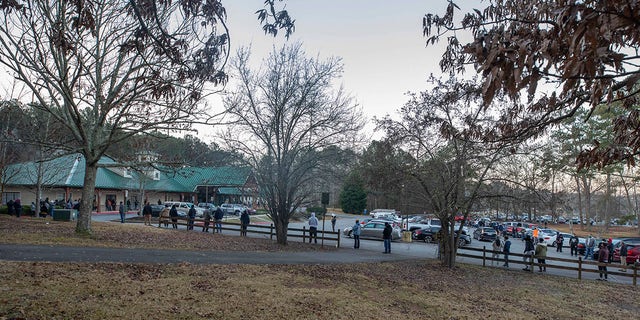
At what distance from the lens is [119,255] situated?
12.1m

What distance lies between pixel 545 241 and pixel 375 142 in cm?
2677

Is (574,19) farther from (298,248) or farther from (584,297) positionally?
(298,248)

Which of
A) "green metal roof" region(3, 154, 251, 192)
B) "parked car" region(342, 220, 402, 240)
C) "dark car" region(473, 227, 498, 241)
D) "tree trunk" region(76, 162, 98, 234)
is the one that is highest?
"green metal roof" region(3, 154, 251, 192)

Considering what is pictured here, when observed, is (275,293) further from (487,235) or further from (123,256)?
(487,235)

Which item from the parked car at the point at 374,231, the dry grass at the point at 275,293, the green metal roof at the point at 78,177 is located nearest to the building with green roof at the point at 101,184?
the green metal roof at the point at 78,177

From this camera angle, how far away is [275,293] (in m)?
8.99

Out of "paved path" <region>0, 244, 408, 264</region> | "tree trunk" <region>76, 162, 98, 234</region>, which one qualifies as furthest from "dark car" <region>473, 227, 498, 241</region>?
"tree trunk" <region>76, 162, 98, 234</region>

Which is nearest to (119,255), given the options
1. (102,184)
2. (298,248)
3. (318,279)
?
(318,279)

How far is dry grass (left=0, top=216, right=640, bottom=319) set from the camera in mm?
6777

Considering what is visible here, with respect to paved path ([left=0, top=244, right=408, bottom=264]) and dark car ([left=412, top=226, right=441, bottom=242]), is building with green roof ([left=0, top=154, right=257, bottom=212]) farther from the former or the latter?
paved path ([left=0, top=244, right=408, bottom=264])

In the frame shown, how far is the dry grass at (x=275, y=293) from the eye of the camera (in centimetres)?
678

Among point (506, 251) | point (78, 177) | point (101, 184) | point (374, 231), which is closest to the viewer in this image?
point (506, 251)

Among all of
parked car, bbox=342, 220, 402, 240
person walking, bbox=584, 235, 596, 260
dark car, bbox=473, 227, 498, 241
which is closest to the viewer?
person walking, bbox=584, 235, 596, 260

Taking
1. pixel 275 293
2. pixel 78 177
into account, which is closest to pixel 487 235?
pixel 275 293
